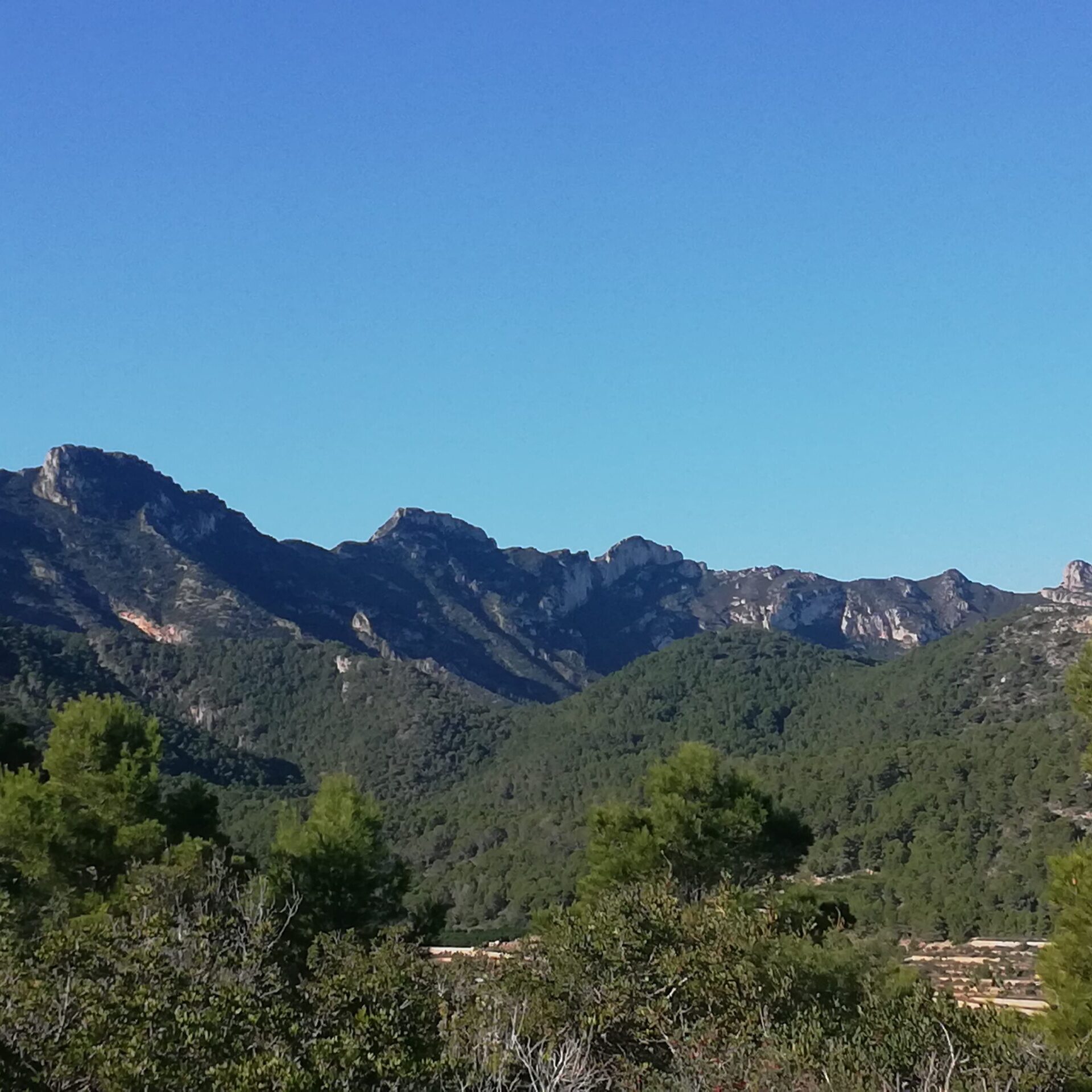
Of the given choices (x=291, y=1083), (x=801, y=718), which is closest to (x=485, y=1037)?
(x=291, y=1083)

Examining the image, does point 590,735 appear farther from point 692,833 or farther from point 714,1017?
point 714,1017

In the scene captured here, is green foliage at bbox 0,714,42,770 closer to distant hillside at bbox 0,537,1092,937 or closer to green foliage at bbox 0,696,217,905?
green foliage at bbox 0,696,217,905

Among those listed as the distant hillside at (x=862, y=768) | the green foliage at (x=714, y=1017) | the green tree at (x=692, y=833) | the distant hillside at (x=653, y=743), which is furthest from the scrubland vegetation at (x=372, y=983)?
the distant hillside at (x=653, y=743)

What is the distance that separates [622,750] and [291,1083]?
131425 mm

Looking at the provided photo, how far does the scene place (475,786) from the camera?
12794cm

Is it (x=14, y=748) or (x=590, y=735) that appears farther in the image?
(x=590, y=735)

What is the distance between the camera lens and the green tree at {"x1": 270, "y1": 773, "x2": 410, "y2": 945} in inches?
947

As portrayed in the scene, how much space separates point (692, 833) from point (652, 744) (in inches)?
4523

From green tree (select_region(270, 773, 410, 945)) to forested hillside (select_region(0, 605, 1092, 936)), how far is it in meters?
12.0

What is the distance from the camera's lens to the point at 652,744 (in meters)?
141

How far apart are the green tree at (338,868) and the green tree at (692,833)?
197 inches

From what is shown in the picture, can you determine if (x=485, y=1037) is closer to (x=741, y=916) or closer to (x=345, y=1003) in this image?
(x=345, y=1003)

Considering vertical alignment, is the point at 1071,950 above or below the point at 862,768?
below

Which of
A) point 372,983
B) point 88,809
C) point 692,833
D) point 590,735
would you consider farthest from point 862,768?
point 372,983
